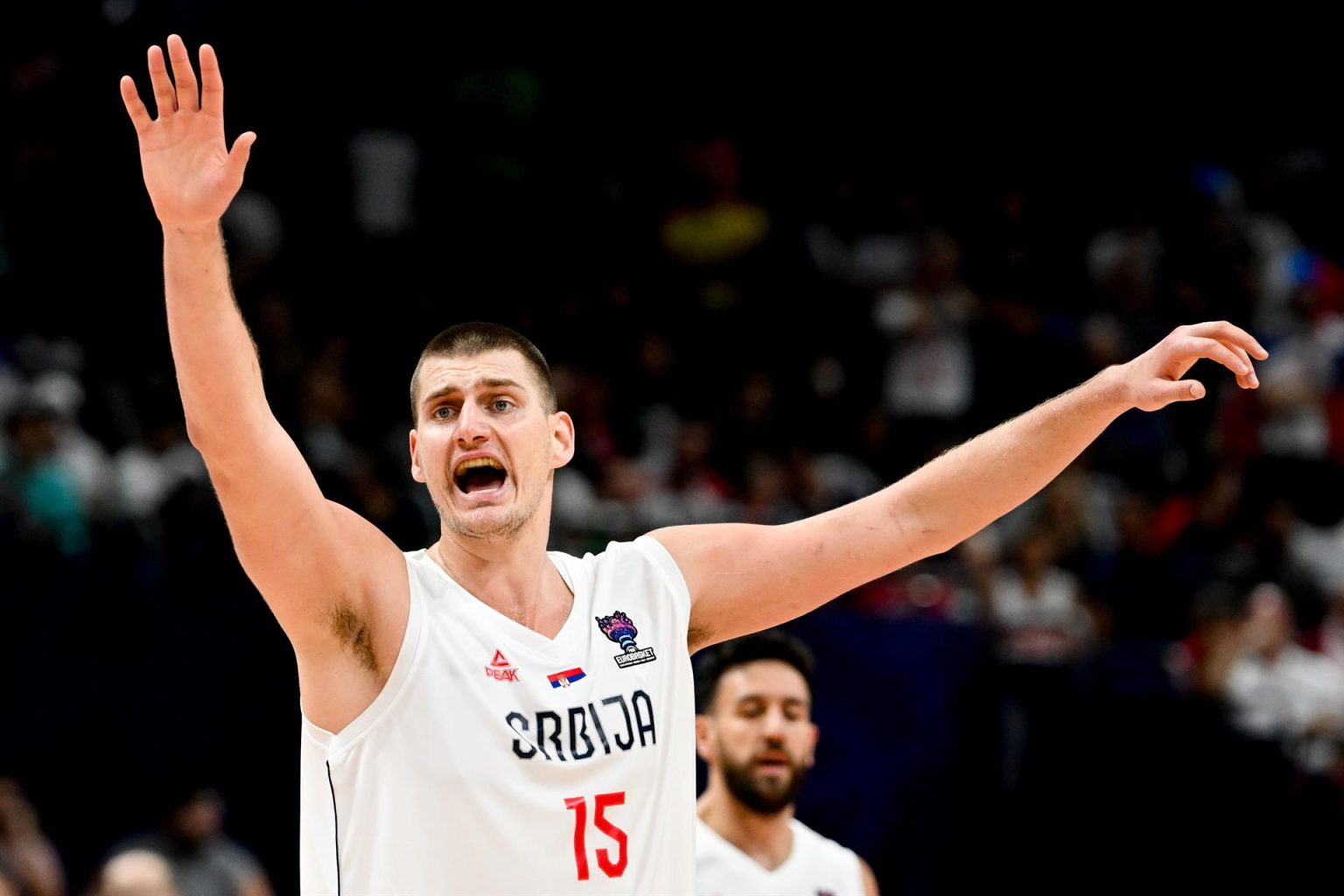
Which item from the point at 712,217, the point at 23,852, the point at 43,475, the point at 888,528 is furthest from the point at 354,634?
the point at 712,217

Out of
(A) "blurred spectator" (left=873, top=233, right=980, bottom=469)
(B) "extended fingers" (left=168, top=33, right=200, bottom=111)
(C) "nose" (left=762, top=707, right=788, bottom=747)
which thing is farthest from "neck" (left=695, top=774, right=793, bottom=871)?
(A) "blurred spectator" (left=873, top=233, right=980, bottom=469)

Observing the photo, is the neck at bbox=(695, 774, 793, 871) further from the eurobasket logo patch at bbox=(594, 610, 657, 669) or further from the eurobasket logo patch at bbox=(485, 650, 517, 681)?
the eurobasket logo patch at bbox=(485, 650, 517, 681)

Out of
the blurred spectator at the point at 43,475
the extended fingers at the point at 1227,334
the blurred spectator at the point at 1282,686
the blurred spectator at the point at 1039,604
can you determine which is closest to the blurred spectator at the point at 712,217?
the blurred spectator at the point at 1039,604

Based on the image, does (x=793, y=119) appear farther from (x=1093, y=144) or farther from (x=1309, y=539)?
(x=1309, y=539)

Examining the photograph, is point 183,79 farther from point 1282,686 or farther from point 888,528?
point 1282,686

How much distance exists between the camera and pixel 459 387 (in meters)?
4.55

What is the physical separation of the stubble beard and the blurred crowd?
2.48m

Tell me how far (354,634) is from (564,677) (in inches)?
21.9

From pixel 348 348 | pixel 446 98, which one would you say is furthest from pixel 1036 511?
pixel 446 98

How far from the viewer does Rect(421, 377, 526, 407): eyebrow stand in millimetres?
4555

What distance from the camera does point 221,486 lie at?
12.9 feet

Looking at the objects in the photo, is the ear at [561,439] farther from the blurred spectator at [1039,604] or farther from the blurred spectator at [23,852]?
the blurred spectator at [1039,604]

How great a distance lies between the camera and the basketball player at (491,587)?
3.89 meters

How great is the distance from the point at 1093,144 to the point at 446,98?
21.4 feet
